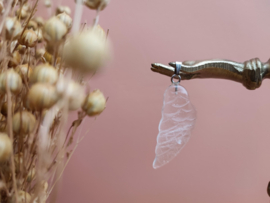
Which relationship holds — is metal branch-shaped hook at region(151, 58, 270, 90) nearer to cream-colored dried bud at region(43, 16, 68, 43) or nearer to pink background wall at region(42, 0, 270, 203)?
cream-colored dried bud at region(43, 16, 68, 43)

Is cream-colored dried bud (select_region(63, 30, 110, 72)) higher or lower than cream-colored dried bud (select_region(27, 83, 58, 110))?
higher

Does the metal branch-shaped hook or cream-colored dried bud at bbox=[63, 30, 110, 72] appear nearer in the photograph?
cream-colored dried bud at bbox=[63, 30, 110, 72]

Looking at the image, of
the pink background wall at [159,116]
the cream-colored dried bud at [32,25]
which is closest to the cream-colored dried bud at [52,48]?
the cream-colored dried bud at [32,25]

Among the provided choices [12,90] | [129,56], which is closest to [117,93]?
[129,56]

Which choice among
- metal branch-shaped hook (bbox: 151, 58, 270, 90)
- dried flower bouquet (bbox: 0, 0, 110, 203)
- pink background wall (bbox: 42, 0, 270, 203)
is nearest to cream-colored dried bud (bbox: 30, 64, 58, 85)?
dried flower bouquet (bbox: 0, 0, 110, 203)

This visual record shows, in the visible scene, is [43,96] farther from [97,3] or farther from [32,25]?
[32,25]

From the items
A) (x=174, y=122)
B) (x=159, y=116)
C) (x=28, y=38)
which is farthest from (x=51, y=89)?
(x=159, y=116)
